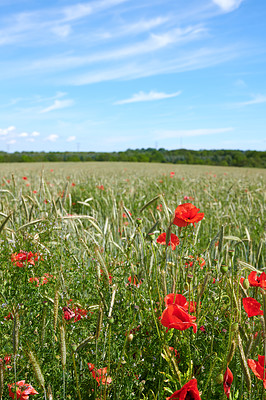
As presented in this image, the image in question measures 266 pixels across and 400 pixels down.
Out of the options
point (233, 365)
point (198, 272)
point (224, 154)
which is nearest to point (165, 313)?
point (233, 365)

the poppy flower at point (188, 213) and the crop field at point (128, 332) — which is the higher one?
the poppy flower at point (188, 213)

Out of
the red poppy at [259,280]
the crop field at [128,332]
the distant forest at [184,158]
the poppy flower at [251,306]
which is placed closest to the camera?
the crop field at [128,332]

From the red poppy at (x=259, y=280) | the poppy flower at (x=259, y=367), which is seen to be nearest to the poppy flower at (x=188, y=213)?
the red poppy at (x=259, y=280)

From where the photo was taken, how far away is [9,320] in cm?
144

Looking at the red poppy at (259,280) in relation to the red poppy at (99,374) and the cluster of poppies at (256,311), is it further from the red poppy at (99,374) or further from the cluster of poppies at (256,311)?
the red poppy at (99,374)

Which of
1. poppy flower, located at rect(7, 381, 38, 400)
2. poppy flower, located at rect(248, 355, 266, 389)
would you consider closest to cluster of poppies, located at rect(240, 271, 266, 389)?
poppy flower, located at rect(248, 355, 266, 389)

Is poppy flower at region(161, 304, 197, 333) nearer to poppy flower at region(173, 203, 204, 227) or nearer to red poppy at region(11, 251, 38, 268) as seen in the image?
poppy flower at region(173, 203, 204, 227)

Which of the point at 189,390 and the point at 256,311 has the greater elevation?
the point at 256,311

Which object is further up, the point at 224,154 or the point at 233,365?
the point at 224,154

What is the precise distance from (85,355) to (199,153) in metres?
54.2

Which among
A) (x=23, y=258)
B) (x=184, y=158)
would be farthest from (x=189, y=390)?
(x=184, y=158)

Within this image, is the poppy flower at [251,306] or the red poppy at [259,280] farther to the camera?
the red poppy at [259,280]

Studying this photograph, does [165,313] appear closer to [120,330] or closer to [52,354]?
[120,330]

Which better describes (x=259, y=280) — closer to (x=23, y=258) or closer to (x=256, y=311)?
(x=256, y=311)
